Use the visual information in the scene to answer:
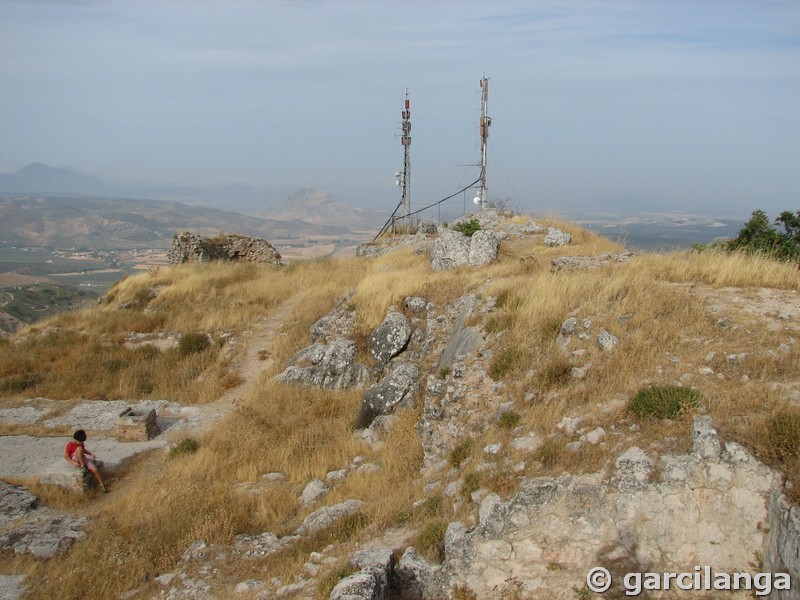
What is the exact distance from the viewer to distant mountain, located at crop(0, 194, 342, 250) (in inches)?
5015

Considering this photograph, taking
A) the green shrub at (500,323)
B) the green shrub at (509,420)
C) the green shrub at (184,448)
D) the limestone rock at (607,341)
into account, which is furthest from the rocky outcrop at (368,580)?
the green shrub at (184,448)

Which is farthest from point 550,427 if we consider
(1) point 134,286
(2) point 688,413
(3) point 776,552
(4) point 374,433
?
(1) point 134,286

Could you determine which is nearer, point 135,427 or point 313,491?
point 313,491

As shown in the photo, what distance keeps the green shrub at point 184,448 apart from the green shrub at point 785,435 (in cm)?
986

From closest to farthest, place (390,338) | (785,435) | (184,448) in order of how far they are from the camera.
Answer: (785,435), (184,448), (390,338)

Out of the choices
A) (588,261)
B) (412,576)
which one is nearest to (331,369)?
(588,261)

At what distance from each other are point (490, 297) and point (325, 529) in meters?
5.78

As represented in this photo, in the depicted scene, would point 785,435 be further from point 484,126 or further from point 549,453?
point 484,126

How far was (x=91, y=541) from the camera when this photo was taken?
7633 mm

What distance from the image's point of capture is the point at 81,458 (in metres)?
9.41

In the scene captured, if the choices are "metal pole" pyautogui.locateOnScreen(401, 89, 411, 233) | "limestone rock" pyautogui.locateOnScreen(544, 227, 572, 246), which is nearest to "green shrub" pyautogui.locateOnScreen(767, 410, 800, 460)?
"limestone rock" pyautogui.locateOnScreen(544, 227, 572, 246)

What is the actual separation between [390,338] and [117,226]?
482 feet

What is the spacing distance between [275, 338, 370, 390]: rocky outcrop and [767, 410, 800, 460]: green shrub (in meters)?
8.79

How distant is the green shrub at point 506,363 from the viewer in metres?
8.61
